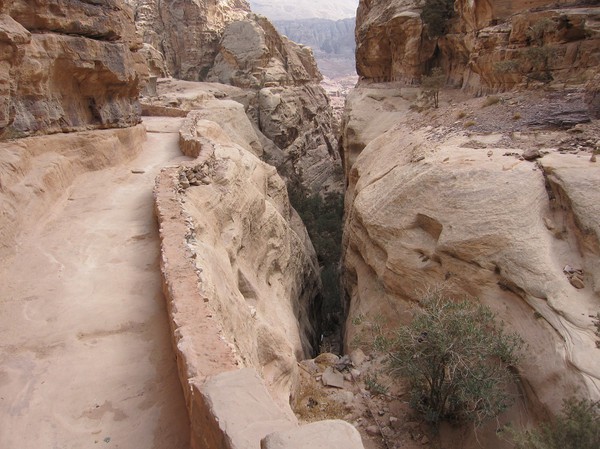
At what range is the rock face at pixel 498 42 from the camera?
12906mm

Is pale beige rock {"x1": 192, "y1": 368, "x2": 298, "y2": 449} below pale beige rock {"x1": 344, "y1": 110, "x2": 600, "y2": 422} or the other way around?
the other way around

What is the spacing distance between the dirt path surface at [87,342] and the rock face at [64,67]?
7.71 feet

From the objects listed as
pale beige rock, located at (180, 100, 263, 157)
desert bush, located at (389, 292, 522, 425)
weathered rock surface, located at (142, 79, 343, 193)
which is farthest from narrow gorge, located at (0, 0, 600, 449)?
weathered rock surface, located at (142, 79, 343, 193)

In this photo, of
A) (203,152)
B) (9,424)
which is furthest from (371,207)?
(9,424)

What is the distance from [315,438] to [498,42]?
16342 mm

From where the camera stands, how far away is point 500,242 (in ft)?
24.3

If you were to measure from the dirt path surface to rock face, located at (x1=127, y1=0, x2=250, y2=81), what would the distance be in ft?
121

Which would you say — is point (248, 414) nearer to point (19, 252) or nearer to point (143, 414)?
point (143, 414)

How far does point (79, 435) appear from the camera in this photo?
12.6 feet

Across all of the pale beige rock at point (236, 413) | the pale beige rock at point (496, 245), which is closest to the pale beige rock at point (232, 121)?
the pale beige rock at point (496, 245)

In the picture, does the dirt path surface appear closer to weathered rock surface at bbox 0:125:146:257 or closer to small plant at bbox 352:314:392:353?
weathered rock surface at bbox 0:125:146:257

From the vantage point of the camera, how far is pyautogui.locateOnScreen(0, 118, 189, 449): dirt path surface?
392 centimetres

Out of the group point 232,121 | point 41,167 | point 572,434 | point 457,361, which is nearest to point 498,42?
point 457,361

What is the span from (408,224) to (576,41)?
30.1 feet
